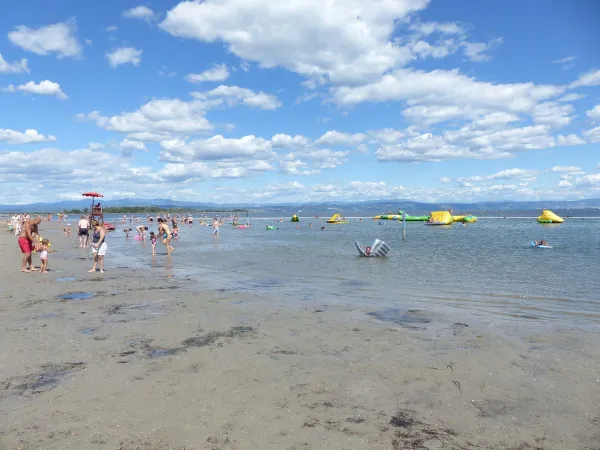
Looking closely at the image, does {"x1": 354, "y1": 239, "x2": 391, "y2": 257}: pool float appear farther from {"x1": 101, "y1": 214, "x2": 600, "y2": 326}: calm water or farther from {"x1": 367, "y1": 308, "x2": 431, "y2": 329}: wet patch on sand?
{"x1": 367, "y1": 308, "x2": 431, "y2": 329}: wet patch on sand

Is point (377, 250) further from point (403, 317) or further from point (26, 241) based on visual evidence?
point (26, 241)

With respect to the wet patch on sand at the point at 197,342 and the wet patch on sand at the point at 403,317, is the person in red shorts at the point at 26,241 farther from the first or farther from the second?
the wet patch on sand at the point at 403,317

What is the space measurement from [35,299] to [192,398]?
27.2 ft

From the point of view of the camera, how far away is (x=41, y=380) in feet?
18.8

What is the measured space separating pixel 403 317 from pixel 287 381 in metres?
4.80

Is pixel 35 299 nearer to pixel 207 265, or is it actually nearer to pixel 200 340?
pixel 200 340

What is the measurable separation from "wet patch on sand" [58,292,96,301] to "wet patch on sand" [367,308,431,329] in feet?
26.7

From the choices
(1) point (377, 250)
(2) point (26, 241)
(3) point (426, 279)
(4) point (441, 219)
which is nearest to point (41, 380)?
(2) point (26, 241)

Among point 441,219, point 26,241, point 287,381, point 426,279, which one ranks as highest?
point 26,241

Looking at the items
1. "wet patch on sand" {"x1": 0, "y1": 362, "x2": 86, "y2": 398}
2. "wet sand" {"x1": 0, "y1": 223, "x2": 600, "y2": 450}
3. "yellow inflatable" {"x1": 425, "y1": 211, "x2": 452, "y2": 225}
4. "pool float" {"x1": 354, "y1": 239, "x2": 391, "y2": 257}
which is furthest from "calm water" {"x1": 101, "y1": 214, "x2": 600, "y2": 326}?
"yellow inflatable" {"x1": 425, "y1": 211, "x2": 452, "y2": 225}

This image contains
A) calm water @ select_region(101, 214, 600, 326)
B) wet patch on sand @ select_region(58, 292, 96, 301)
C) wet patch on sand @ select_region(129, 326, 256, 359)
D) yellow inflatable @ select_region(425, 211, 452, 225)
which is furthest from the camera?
yellow inflatable @ select_region(425, 211, 452, 225)

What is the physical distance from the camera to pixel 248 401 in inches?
204

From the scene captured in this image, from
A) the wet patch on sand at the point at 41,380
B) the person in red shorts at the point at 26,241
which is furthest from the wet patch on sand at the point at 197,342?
the person in red shorts at the point at 26,241

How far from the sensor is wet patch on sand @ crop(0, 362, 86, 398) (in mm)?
5391
